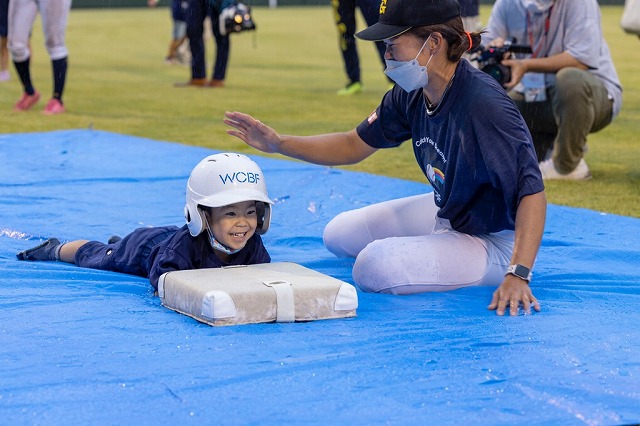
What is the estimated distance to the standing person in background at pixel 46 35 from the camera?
8609 mm

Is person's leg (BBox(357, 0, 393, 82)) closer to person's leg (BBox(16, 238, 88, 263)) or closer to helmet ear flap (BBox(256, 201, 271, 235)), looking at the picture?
person's leg (BBox(16, 238, 88, 263))

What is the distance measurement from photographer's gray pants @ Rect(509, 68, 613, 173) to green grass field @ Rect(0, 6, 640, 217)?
0.19 meters

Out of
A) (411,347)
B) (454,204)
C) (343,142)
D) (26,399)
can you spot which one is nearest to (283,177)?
(343,142)

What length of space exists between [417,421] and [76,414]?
0.78 m

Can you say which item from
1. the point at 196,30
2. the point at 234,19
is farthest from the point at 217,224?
the point at 196,30

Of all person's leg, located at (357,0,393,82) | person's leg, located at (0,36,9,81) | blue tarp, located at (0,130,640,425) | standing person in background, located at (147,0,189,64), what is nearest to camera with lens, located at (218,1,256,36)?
person's leg, located at (0,36,9,81)

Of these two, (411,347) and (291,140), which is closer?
(411,347)

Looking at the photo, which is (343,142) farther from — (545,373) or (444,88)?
(545,373)

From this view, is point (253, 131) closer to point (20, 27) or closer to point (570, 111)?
point (570, 111)

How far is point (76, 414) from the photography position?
8.09ft

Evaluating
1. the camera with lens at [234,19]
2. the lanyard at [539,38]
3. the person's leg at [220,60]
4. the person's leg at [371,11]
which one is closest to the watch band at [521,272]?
the lanyard at [539,38]

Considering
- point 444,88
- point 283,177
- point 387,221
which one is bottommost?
point 283,177

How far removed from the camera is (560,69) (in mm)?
6145

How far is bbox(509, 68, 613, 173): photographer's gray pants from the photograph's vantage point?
Answer: 608 cm
